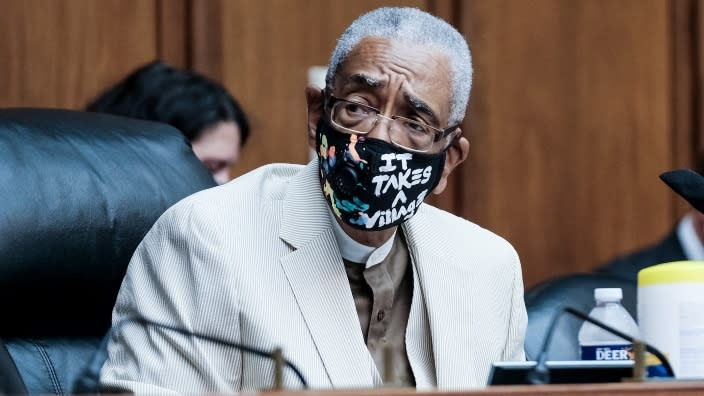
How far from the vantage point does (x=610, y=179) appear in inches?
169

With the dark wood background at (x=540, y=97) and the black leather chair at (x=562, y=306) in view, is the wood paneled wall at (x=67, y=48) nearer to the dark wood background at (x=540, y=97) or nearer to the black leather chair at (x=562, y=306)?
the dark wood background at (x=540, y=97)

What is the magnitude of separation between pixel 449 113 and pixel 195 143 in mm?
1187

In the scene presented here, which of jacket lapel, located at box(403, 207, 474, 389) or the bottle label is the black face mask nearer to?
jacket lapel, located at box(403, 207, 474, 389)

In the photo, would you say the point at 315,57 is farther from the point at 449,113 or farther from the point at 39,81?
the point at 449,113

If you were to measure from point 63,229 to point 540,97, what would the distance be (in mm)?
2261

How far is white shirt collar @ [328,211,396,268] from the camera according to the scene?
2213 mm

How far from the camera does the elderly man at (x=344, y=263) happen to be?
6.54 ft

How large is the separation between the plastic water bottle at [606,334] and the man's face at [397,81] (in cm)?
35

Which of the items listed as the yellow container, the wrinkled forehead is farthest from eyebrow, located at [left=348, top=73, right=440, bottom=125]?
the yellow container

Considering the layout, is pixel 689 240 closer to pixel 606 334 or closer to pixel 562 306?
pixel 562 306

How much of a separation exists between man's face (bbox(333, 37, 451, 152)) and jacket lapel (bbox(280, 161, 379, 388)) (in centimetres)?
18

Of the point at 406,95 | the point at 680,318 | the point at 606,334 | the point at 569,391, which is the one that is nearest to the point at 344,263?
the point at 406,95

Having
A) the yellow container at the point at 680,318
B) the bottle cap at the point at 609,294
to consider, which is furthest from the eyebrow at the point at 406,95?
the yellow container at the point at 680,318

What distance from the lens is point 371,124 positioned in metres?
2.11
